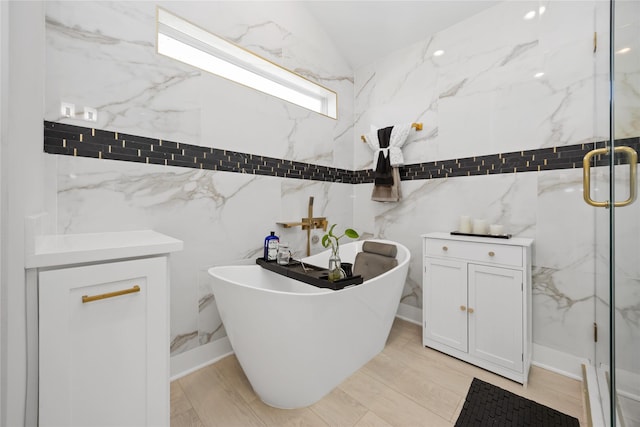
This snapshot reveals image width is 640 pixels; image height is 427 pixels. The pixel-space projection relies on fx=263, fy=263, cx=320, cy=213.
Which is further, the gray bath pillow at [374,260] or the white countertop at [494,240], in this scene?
the gray bath pillow at [374,260]

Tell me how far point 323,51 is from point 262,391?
2.95 m

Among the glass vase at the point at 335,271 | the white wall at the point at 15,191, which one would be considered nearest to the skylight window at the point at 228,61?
the white wall at the point at 15,191

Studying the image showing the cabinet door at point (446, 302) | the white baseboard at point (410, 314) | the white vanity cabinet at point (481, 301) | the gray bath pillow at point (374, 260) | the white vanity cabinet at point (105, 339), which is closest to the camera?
the white vanity cabinet at point (105, 339)

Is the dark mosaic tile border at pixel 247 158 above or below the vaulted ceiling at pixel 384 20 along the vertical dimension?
below

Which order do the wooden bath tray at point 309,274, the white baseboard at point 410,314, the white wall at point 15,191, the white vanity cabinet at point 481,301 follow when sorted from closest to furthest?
the white wall at point 15,191
the wooden bath tray at point 309,274
the white vanity cabinet at point 481,301
the white baseboard at point 410,314

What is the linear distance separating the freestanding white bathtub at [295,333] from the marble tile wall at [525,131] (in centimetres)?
120

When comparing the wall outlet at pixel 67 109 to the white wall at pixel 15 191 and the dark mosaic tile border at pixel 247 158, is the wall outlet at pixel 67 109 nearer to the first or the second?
the dark mosaic tile border at pixel 247 158

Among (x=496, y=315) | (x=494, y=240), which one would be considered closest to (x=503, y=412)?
(x=496, y=315)

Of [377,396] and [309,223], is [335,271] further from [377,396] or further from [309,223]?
[309,223]

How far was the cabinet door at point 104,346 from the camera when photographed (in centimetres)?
80

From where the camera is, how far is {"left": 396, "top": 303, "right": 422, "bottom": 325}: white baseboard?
252 centimetres

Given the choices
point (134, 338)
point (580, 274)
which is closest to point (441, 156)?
point (580, 274)

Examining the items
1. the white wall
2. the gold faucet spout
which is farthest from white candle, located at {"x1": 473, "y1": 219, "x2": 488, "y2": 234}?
the white wall

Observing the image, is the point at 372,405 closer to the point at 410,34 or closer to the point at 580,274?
the point at 580,274
